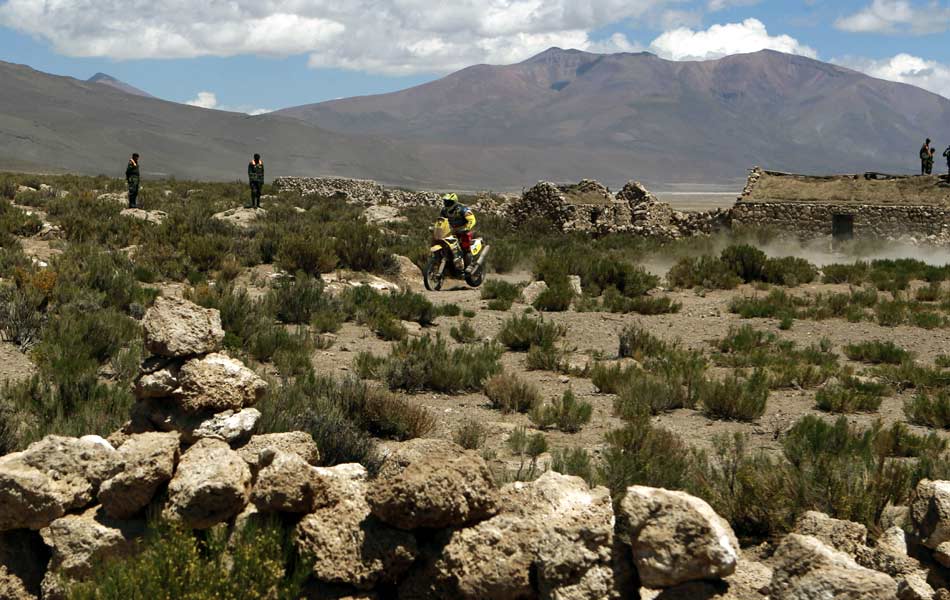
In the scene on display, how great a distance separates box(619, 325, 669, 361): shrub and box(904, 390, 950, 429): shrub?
3.25 metres

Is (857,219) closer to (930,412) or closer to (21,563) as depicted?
(930,412)

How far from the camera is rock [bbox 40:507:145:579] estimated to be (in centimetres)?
472

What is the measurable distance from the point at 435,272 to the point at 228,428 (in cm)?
1157

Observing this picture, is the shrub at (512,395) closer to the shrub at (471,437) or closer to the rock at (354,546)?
the shrub at (471,437)

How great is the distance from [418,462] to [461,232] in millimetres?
12417

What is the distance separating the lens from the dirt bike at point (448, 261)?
1661 centimetres

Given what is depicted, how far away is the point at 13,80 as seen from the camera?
547 feet

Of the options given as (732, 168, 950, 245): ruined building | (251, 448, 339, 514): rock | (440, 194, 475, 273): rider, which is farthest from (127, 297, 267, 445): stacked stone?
(732, 168, 950, 245): ruined building

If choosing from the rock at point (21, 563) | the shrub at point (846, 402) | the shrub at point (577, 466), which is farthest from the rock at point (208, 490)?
the shrub at point (846, 402)

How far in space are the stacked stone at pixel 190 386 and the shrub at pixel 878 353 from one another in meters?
→ 8.34

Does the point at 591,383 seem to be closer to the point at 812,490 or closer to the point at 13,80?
the point at 812,490

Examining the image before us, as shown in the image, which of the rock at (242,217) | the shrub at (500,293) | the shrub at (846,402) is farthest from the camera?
the rock at (242,217)

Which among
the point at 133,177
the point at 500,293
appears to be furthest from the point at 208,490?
the point at 133,177

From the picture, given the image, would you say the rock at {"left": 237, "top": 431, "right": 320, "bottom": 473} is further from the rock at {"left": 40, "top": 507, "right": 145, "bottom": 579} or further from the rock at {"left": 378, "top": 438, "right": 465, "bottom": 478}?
the rock at {"left": 40, "top": 507, "right": 145, "bottom": 579}
